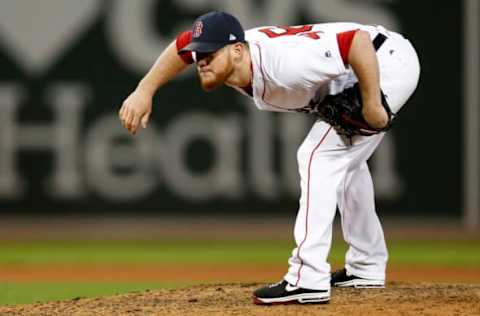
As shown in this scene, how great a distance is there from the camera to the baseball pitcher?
3689mm

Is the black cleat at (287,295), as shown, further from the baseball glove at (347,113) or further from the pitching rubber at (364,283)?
the baseball glove at (347,113)

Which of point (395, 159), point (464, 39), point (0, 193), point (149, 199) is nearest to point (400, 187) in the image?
point (395, 159)

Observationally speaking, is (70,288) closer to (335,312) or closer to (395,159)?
(335,312)

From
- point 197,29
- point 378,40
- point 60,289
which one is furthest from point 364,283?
point 60,289

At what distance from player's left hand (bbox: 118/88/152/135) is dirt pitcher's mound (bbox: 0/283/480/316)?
734 mm

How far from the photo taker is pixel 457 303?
3.99 meters

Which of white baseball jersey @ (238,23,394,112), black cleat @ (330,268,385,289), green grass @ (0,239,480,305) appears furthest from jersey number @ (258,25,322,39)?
green grass @ (0,239,480,305)

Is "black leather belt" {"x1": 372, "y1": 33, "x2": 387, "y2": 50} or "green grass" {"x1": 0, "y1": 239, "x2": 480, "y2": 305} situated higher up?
"black leather belt" {"x1": 372, "y1": 33, "x2": 387, "y2": 50}

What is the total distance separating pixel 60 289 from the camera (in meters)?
6.00

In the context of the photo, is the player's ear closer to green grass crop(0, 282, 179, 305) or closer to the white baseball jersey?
the white baseball jersey

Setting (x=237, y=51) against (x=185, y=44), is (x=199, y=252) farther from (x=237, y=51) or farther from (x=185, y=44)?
(x=237, y=51)

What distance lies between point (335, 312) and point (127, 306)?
2.86 feet

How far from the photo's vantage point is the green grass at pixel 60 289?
5.48 meters

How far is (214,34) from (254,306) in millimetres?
1095
